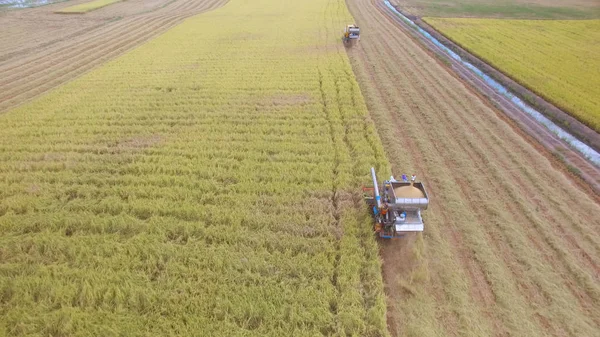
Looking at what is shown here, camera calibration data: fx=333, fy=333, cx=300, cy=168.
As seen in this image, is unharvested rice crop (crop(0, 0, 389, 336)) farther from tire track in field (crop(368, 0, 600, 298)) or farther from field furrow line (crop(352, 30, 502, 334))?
tire track in field (crop(368, 0, 600, 298))

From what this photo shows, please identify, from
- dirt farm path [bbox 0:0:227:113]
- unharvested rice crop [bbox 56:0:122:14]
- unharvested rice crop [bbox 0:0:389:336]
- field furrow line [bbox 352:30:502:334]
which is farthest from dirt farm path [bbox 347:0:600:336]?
unharvested rice crop [bbox 56:0:122:14]

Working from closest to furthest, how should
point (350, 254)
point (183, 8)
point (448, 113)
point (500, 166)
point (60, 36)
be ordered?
1. point (350, 254)
2. point (500, 166)
3. point (448, 113)
4. point (60, 36)
5. point (183, 8)

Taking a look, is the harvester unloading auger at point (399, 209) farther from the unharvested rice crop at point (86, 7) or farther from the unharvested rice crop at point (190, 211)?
the unharvested rice crop at point (86, 7)

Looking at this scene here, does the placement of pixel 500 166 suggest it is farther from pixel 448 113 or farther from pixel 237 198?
pixel 237 198

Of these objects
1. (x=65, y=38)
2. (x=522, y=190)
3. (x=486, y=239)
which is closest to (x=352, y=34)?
(x=522, y=190)

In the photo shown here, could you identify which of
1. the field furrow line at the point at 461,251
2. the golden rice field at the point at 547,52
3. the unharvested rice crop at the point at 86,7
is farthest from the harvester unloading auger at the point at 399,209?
the unharvested rice crop at the point at 86,7

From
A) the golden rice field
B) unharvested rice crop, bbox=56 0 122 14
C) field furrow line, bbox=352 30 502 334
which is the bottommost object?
field furrow line, bbox=352 30 502 334

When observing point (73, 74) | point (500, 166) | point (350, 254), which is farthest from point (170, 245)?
point (73, 74)
